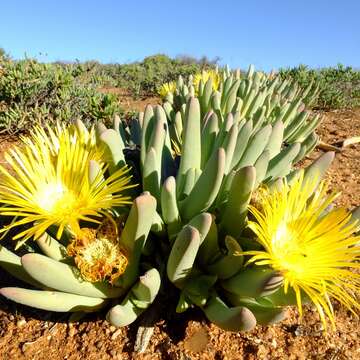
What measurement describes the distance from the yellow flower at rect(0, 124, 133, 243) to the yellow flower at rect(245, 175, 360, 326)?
1.54ft

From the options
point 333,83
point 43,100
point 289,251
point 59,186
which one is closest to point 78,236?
point 59,186

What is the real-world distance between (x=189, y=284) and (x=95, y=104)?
274 cm

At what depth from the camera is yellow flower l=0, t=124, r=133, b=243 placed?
1.29 meters

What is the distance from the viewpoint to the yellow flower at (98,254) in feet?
4.35

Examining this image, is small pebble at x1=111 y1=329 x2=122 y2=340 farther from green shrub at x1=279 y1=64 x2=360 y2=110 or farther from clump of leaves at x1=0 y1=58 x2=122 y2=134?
green shrub at x1=279 y1=64 x2=360 y2=110

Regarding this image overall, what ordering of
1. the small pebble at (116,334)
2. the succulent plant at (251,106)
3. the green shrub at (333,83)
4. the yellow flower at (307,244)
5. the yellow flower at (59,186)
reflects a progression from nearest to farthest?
the yellow flower at (307,244), the yellow flower at (59,186), the small pebble at (116,334), the succulent plant at (251,106), the green shrub at (333,83)

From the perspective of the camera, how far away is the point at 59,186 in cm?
149

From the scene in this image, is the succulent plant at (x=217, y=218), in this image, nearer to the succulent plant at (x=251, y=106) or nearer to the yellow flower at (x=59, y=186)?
the yellow flower at (x=59, y=186)

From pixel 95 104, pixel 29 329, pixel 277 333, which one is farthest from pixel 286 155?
pixel 95 104

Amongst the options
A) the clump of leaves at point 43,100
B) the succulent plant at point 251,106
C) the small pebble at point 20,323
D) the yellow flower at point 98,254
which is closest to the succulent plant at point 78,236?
the yellow flower at point 98,254

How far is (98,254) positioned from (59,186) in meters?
0.32

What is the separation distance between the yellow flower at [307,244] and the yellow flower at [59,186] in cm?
47

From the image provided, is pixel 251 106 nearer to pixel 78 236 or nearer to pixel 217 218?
pixel 217 218

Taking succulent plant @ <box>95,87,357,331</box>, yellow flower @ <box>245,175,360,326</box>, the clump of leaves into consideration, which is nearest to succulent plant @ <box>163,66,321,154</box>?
the clump of leaves
